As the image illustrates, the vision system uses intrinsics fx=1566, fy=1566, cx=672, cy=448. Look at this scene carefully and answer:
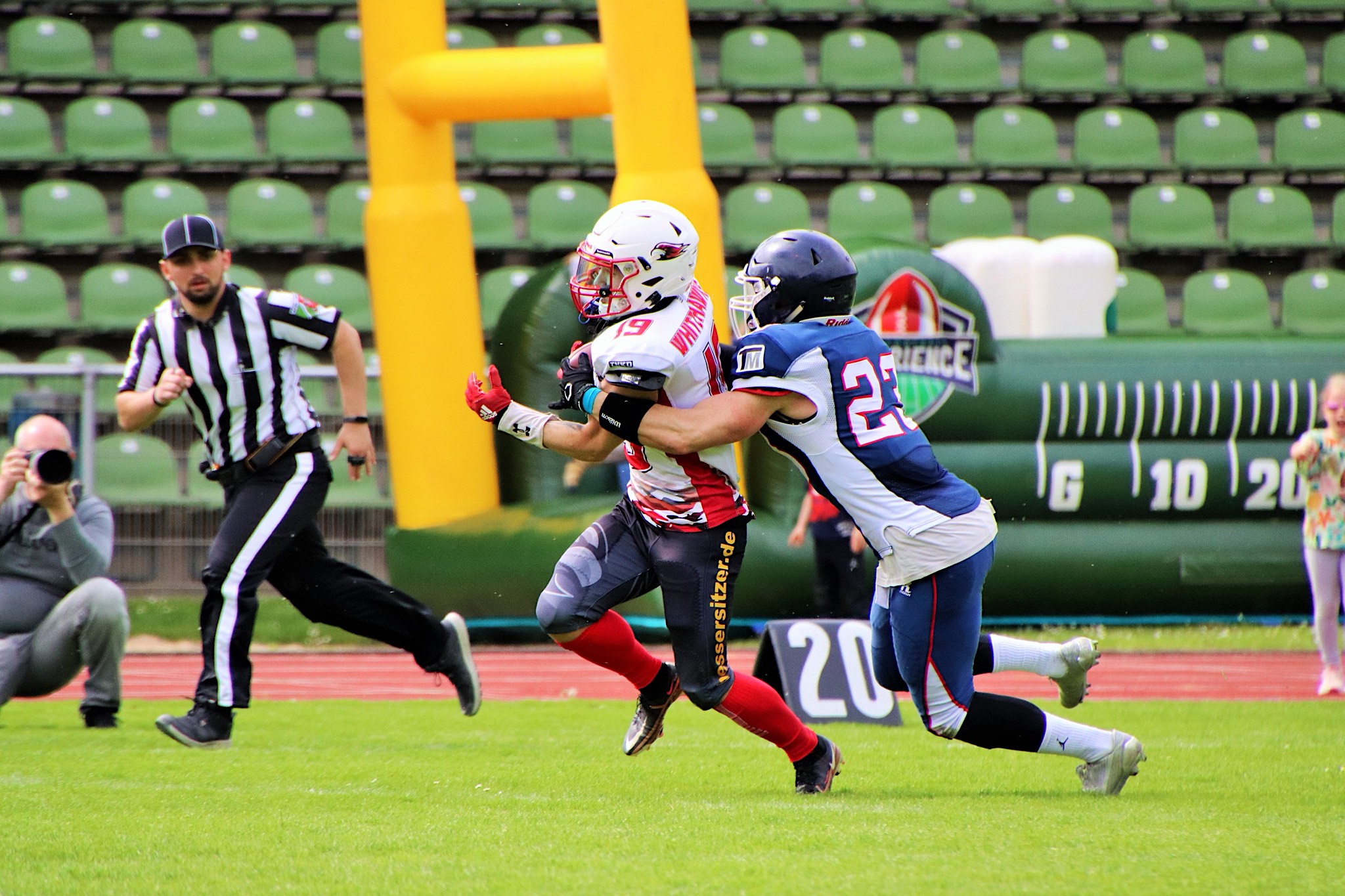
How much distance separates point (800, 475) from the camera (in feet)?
29.0

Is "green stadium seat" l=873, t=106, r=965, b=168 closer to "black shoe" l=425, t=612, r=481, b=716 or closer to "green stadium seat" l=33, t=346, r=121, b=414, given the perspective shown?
"green stadium seat" l=33, t=346, r=121, b=414

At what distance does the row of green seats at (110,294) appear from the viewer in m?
11.4

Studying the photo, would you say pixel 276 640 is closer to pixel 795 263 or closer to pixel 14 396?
pixel 14 396

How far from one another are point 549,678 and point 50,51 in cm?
822

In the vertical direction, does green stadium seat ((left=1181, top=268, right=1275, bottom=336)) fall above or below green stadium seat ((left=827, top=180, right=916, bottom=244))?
below

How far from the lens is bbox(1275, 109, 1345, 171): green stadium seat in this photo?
44.4 ft

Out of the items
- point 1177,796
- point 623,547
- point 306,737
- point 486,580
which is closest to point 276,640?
point 486,580

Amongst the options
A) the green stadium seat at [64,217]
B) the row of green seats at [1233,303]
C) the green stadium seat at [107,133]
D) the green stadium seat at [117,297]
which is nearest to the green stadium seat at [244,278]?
the green stadium seat at [117,297]

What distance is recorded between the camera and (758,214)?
12.3 m

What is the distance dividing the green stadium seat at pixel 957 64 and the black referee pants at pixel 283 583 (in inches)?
381

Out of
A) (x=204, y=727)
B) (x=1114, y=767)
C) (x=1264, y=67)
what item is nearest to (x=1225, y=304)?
(x=1264, y=67)

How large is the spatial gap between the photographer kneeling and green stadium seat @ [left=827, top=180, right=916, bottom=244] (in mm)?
7687

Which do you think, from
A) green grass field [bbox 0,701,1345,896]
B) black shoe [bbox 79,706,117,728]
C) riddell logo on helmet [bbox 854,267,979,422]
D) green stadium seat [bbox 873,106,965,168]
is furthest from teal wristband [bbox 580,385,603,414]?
green stadium seat [bbox 873,106,965,168]

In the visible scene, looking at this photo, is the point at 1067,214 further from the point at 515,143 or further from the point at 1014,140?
the point at 515,143
